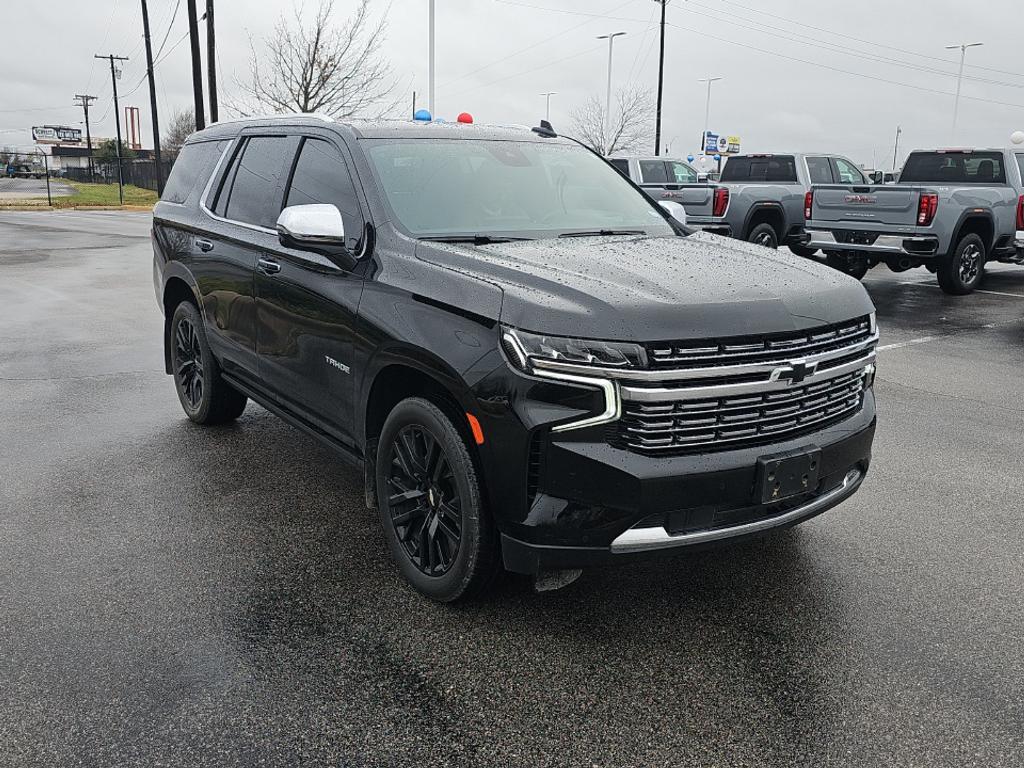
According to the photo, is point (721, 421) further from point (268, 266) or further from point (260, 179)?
point (260, 179)

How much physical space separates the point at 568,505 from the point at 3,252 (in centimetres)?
1851

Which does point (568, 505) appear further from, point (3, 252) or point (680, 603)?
point (3, 252)

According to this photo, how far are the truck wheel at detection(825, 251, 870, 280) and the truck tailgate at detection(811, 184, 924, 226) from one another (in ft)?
2.03

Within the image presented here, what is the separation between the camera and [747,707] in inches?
116

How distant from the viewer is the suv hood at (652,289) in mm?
2992

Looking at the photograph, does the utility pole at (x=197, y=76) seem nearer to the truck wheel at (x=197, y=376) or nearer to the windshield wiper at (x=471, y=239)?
the truck wheel at (x=197, y=376)

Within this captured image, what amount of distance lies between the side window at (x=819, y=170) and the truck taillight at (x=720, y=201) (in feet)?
7.02

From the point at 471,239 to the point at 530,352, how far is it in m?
1.07

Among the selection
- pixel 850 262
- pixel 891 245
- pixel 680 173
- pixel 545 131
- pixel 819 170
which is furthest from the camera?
pixel 680 173

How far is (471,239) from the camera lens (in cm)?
392

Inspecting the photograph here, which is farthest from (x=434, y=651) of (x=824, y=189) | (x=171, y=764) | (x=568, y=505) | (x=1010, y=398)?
(x=824, y=189)

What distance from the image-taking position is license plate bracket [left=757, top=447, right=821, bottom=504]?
3.12 meters

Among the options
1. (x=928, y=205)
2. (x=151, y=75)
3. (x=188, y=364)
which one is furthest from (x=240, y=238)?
(x=151, y=75)

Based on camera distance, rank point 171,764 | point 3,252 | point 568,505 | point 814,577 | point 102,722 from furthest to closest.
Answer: point 3,252 → point 814,577 → point 568,505 → point 102,722 → point 171,764
